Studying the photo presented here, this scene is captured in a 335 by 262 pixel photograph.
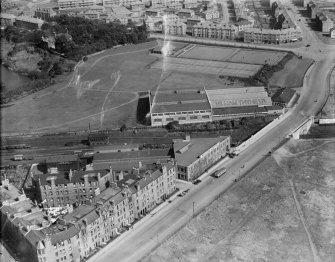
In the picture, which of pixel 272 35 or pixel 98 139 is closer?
pixel 98 139

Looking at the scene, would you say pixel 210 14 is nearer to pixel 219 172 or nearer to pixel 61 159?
pixel 61 159

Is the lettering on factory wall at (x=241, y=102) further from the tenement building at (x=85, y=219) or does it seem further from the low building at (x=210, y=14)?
the low building at (x=210, y=14)

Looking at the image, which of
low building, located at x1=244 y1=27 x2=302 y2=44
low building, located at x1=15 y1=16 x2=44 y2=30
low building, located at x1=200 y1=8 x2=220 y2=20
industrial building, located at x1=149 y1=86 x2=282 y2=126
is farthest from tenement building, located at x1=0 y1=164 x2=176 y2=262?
low building, located at x1=15 y1=16 x2=44 y2=30

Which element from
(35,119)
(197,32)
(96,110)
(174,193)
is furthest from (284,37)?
(174,193)

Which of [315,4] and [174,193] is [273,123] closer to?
[174,193]

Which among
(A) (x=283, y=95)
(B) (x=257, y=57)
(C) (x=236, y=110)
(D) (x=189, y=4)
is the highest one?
(D) (x=189, y=4)

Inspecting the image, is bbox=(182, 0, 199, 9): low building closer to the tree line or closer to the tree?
the tree line

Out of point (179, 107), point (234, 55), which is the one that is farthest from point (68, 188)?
point (234, 55)
